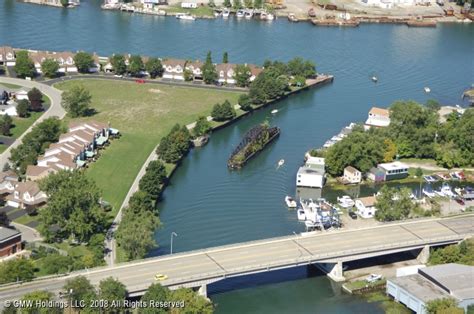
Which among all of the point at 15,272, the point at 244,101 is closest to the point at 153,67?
the point at 244,101

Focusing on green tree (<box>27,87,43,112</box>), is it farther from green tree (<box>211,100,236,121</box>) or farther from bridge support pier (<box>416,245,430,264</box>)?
bridge support pier (<box>416,245,430,264</box>)

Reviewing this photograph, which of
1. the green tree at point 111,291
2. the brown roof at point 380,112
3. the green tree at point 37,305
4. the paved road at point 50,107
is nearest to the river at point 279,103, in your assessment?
the brown roof at point 380,112

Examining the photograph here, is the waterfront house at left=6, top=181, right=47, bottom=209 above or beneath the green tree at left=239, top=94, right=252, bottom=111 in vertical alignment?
beneath

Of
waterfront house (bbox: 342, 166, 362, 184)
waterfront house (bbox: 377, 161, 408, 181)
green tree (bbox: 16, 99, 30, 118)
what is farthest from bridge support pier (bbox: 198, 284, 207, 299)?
green tree (bbox: 16, 99, 30, 118)

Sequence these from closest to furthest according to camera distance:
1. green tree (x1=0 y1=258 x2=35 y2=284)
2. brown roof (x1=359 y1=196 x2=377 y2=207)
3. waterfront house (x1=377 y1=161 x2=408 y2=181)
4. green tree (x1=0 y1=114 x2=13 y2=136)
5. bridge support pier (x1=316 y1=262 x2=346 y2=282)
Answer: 1. green tree (x1=0 y1=258 x2=35 y2=284)
2. bridge support pier (x1=316 y1=262 x2=346 y2=282)
3. brown roof (x1=359 y1=196 x2=377 y2=207)
4. waterfront house (x1=377 y1=161 x2=408 y2=181)
5. green tree (x1=0 y1=114 x2=13 y2=136)

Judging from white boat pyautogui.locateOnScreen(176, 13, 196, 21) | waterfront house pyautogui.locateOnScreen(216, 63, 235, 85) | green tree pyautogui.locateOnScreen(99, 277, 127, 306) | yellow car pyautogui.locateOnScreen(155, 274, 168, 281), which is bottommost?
yellow car pyautogui.locateOnScreen(155, 274, 168, 281)

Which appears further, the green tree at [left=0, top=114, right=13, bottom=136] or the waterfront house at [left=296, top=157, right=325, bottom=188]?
the green tree at [left=0, top=114, right=13, bottom=136]

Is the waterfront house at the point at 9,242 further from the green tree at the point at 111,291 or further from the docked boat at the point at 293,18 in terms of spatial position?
the docked boat at the point at 293,18

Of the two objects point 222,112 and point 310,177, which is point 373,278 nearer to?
point 310,177
